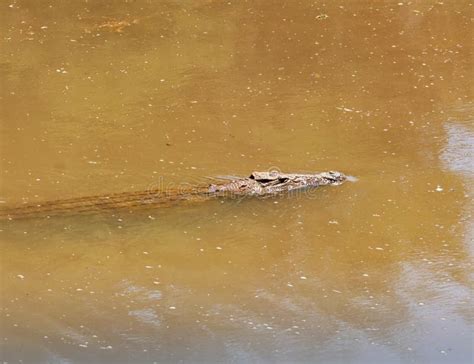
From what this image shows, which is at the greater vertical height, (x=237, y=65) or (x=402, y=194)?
(x=237, y=65)

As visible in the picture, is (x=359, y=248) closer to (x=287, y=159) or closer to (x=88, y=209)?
(x=287, y=159)

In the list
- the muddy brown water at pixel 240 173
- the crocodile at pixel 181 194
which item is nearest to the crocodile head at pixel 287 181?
the crocodile at pixel 181 194

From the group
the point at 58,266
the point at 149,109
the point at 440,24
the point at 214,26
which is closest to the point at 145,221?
the point at 58,266

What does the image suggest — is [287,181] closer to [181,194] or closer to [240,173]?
[240,173]

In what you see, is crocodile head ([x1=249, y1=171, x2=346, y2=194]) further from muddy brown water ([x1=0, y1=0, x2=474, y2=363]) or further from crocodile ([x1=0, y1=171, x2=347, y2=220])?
muddy brown water ([x1=0, y1=0, x2=474, y2=363])

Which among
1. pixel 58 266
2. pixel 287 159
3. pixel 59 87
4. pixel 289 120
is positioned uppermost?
pixel 59 87

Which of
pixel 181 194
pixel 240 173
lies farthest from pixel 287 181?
pixel 181 194

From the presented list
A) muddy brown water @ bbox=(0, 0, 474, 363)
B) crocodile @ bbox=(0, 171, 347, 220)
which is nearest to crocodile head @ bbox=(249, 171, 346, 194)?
crocodile @ bbox=(0, 171, 347, 220)
